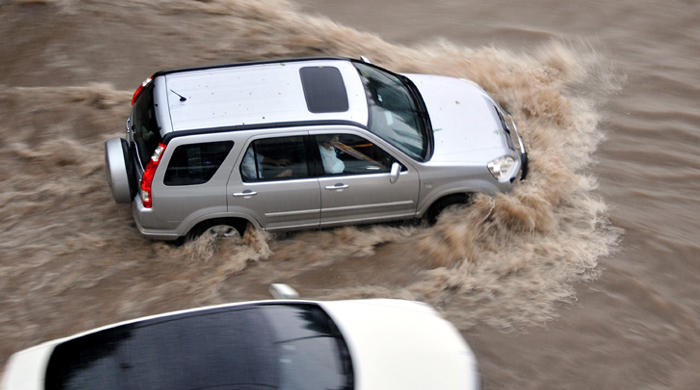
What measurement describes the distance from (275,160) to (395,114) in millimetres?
1322

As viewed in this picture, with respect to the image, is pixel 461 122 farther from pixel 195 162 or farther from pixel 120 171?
pixel 120 171

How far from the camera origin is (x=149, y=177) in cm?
558

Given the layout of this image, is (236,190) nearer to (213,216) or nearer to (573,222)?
(213,216)

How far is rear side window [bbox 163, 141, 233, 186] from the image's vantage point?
5.52 metres

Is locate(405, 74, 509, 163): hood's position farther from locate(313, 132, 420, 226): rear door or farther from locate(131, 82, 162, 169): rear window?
locate(131, 82, 162, 169): rear window

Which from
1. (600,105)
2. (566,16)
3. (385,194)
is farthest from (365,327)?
(566,16)

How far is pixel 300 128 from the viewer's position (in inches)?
221

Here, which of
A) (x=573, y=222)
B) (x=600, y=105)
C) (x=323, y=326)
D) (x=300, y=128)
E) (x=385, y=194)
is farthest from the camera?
(x=600, y=105)

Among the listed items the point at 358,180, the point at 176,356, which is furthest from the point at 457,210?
the point at 176,356

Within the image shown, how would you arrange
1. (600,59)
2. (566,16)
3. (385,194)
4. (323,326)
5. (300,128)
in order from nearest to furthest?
(323,326) → (300,128) → (385,194) → (600,59) → (566,16)

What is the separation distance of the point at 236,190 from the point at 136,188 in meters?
1.00

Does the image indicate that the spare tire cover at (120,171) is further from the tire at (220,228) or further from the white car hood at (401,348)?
the white car hood at (401,348)

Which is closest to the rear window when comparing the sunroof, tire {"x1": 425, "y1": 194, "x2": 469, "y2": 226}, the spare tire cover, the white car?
the spare tire cover

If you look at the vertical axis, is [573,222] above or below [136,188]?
below
